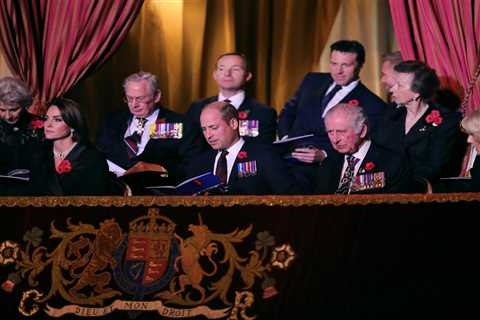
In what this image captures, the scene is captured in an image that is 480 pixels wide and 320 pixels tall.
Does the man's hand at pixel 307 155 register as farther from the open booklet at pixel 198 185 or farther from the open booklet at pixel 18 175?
the open booklet at pixel 18 175

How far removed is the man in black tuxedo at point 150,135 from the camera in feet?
23.1

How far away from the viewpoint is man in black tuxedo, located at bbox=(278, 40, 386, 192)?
277 inches

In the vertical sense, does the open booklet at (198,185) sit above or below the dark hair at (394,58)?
below

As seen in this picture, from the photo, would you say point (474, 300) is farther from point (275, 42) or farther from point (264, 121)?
point (275, 42)

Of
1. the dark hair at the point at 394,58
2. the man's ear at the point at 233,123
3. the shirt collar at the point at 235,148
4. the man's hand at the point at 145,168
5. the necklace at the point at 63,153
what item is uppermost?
the dark hair at the point at 394,58

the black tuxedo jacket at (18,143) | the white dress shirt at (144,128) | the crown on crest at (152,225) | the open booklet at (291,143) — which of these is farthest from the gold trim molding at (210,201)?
the white dress shirt at (144,128)

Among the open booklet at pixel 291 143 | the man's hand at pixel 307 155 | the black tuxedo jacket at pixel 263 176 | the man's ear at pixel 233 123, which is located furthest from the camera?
the man's hand at pixel 307 155

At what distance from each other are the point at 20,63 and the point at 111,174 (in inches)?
59.9

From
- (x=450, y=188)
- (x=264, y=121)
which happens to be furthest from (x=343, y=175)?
(x=264, y=121)

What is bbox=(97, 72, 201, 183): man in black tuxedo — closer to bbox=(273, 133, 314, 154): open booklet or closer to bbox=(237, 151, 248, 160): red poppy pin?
bbox=(273, 133, 314, 154): open booklet

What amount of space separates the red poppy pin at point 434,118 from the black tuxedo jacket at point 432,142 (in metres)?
0.01

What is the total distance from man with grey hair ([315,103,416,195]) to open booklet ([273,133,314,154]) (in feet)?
1.28

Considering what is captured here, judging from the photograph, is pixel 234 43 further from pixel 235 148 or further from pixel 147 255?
pixel 147 255

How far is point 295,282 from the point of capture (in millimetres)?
5648
